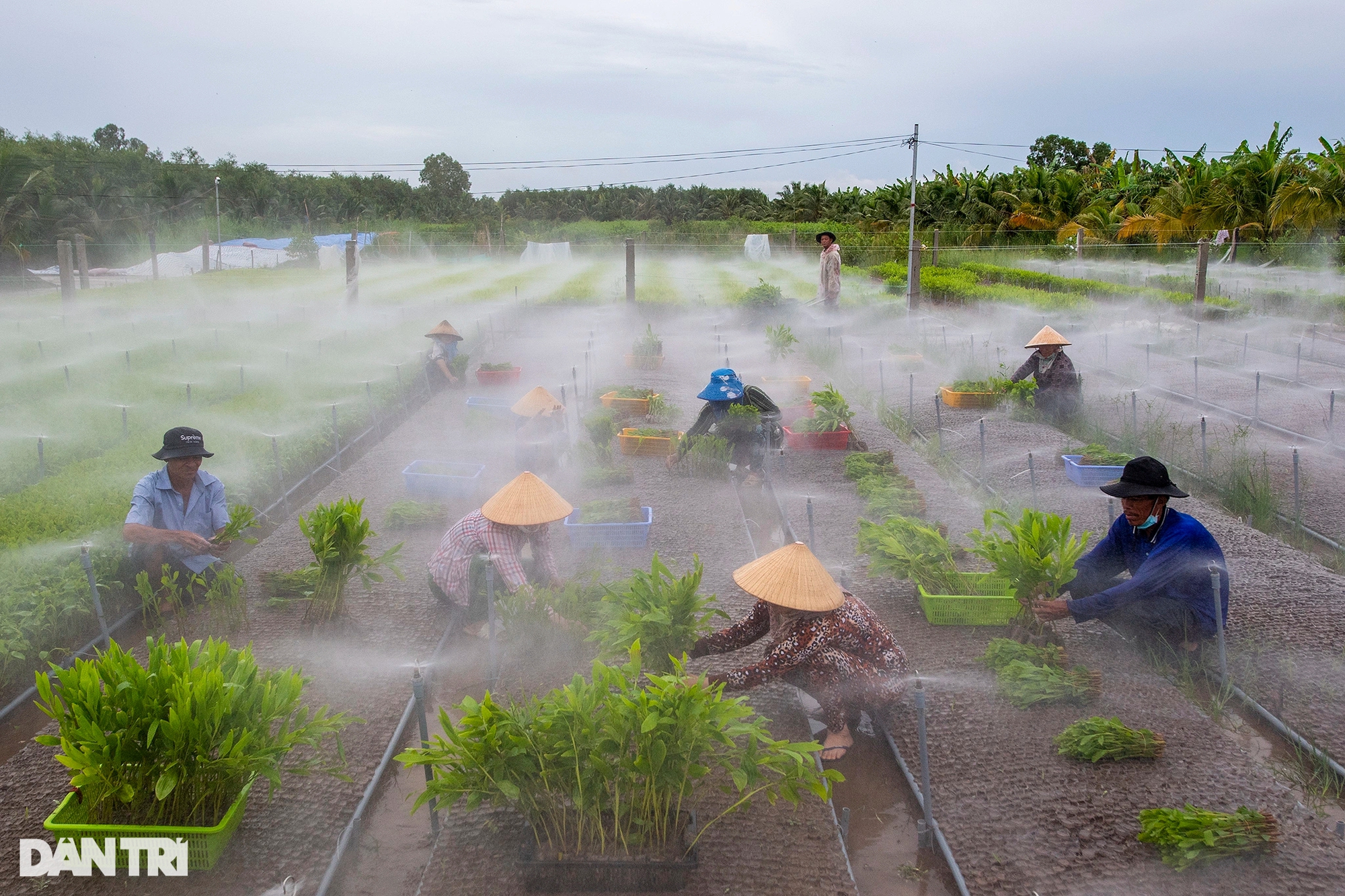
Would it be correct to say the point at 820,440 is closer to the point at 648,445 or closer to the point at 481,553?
the point at 648,445

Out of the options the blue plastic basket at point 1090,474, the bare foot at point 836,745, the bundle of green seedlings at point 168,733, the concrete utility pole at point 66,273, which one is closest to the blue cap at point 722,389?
the blue plastic basket at point 1090,474

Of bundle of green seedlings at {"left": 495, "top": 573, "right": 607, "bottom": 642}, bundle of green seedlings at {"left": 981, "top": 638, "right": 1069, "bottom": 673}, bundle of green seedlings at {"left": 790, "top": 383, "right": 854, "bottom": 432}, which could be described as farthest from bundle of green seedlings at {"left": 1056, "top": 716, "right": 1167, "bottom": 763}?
bundle of green seedlings at {"left": 790, "top": 383, "right": 854, "bottom": 432}

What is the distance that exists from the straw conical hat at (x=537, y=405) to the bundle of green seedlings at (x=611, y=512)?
1.62 meters

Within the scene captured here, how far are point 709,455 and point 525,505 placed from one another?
360 centimetres

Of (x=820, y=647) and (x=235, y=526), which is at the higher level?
(x=235, y=526)

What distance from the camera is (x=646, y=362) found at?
15000 millimetres

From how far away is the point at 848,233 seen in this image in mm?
36531

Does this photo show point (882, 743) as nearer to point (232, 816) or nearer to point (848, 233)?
point (232, 816)

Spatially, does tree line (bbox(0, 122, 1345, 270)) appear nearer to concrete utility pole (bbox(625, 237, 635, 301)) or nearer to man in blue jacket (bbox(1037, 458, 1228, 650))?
concrete utility pole (bbox(625, 237, 635, 301))

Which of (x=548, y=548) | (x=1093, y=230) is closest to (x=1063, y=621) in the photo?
(x=548, y=548)

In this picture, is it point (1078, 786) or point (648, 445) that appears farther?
point (648, 445)

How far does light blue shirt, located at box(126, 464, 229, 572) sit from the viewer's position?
561cm

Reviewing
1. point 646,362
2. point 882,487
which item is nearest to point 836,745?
point 882,487

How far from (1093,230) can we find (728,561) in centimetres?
2927
